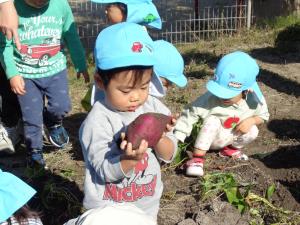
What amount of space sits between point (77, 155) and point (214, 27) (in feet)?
14.2

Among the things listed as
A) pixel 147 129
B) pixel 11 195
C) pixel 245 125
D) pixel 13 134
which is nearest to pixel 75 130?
pixel 13 134

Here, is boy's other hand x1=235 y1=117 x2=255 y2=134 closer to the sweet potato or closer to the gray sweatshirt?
the gray sweatshirt

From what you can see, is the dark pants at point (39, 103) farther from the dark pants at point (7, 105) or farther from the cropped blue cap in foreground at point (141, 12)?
the cropped blue cap in foreground at point (141, 12)

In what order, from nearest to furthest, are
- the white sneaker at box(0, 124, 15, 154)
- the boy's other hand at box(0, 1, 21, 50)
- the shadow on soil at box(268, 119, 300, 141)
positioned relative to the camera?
1. the boy's other hand at box(0, 1, 21, 50)
2. the white sneaker at box(0, 124, 15, 154)
3. the shadow on soil at box(268, 119, 300, 141)

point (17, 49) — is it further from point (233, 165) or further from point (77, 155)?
point (233, 165)

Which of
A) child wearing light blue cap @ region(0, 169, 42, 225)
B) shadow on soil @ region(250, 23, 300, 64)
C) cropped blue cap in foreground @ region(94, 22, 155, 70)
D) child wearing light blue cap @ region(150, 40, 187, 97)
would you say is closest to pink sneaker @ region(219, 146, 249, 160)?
child wearing light blue cap @ region(150, 40, 187, 97)

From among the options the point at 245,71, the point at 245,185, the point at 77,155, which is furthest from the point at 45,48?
the point at 245,185

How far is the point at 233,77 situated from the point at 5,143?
6.30 ft

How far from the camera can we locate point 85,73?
4.11m

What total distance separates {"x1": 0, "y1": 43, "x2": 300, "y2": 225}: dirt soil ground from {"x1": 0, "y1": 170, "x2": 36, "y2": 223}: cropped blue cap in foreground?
4.60 feet

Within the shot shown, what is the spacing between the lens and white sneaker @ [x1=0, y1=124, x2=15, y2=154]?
4.28m

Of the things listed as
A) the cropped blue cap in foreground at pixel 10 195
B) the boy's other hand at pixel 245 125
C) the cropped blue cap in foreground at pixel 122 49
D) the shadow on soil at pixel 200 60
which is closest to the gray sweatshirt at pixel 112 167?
the cropped blue cap in foreground at pixel 122 49

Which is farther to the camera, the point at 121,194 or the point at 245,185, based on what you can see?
the point at 245,185

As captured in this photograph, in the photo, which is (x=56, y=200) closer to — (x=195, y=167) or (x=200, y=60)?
(x=195, y=167)
